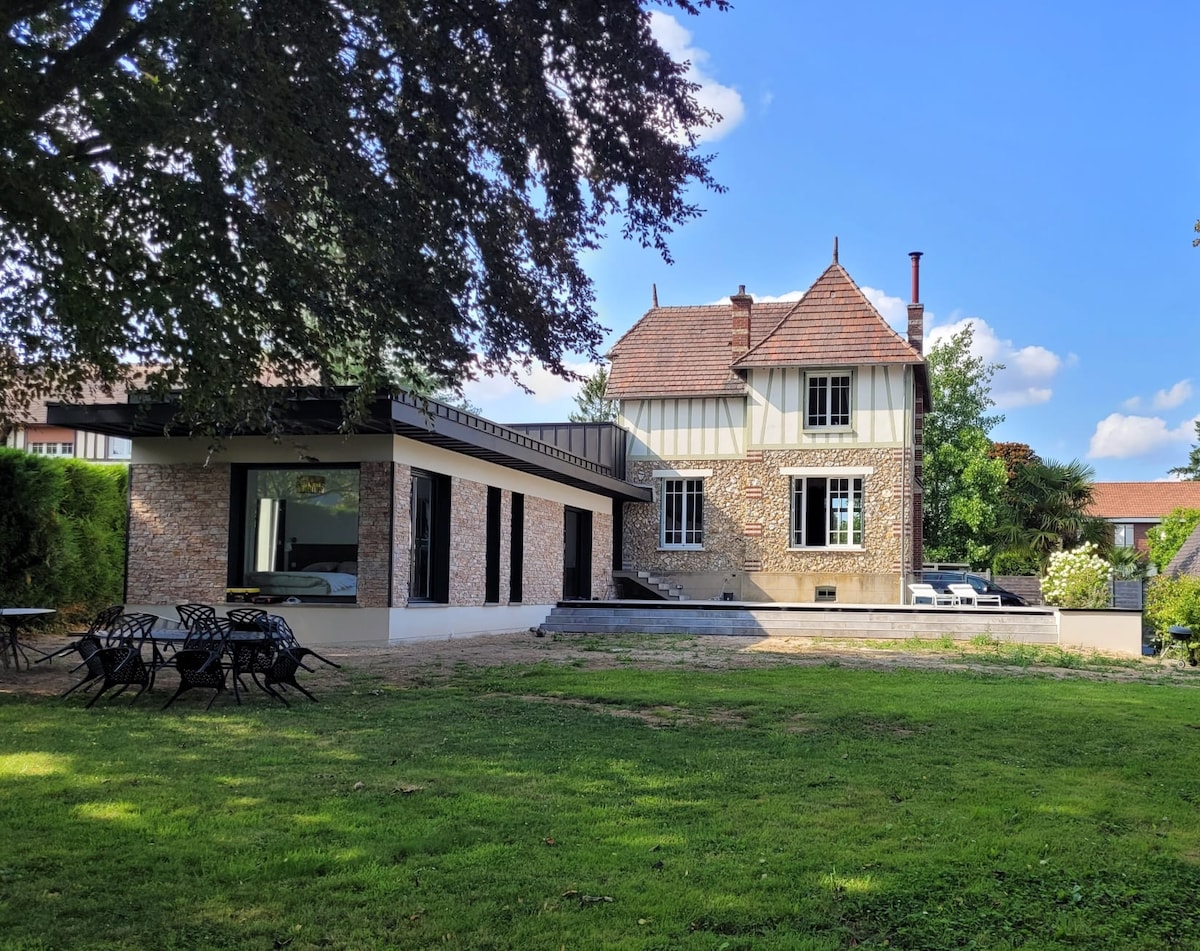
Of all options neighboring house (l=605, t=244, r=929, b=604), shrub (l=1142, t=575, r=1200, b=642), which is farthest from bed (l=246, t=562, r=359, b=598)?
shrub (l=1142, t=575, r=1200, b=642)

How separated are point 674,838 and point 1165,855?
7.17 feet

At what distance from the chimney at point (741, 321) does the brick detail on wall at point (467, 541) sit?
12.5 meters

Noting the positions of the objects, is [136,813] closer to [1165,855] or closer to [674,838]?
[674,838]

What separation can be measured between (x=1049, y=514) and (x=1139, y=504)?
64.2 ft

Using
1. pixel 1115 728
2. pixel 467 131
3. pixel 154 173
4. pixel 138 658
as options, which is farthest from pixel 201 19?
pixel 1115 728

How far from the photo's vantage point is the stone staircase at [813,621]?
1950 cm

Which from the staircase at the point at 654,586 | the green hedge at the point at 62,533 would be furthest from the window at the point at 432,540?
the staircase at the point at 654,586

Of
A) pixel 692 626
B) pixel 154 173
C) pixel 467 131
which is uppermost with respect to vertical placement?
pixel 467 131

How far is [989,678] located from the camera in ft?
39.3

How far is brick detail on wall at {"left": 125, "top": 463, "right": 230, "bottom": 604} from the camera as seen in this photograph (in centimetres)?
1533

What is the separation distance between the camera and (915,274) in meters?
29.9

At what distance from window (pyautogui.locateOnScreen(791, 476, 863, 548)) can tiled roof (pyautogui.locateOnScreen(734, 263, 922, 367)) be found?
3.11 meters

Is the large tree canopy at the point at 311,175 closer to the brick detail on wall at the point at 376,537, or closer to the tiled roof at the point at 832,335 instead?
the brick detail on wall at the point at 376,537

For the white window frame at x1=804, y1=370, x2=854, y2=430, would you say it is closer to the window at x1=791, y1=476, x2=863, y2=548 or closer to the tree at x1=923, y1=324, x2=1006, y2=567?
the window at x1=791, y1=476, x2=863, y2=548
